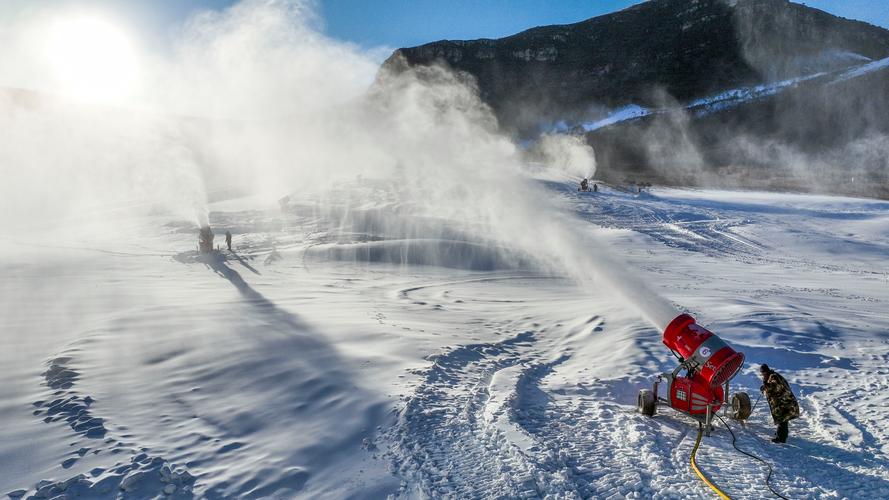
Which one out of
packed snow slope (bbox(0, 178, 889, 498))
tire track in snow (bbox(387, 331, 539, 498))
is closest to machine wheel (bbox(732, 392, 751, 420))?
packed snow slope (bbox(0, 178, 889, 498))

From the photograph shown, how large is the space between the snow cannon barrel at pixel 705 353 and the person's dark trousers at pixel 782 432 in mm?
693

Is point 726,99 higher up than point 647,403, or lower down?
higher up

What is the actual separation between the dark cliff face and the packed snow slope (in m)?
79.0

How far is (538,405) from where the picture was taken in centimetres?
698

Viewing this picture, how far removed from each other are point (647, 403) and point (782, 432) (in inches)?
A: 56.2

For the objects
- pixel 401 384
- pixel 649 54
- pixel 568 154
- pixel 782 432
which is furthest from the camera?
pixel 649 54

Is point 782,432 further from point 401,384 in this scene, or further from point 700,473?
point 401,384

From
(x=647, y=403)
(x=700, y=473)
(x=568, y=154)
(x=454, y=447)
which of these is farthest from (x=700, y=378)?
(x=568, y=154)

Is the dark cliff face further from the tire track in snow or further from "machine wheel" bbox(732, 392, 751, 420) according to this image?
"machine wheel" bbox(732, 392, 751, 420)

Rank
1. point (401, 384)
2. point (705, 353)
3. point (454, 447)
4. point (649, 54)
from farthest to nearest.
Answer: point (649, 54), point (401, 384), point (705, 353), point (454, 447)

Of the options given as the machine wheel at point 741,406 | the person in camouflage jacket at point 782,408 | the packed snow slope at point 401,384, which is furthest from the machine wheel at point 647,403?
the person in camouflage jacket at point 782,408

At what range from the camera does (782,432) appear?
6035 millimetres

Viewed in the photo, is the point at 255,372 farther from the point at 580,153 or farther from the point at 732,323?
the point at 580,153

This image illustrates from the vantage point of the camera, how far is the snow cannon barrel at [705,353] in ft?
20.4
